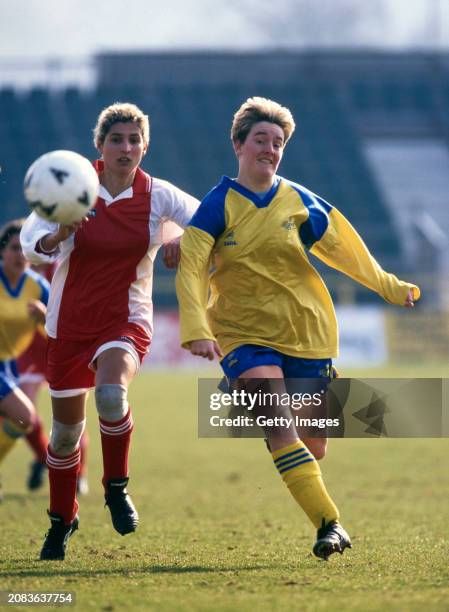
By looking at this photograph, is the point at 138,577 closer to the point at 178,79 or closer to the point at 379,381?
the point at 379,381

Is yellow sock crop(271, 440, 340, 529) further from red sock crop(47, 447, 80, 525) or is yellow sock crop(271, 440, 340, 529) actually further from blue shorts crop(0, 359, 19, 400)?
blue shorts crop(0, 359, 19, 400)

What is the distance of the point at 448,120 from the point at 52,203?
3572 centimetres

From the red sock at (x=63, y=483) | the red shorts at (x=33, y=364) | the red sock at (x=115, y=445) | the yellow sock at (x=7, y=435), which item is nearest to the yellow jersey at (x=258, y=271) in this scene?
the red sock at (x=115, y=445)

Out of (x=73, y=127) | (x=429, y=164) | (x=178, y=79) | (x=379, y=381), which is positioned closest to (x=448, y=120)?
(x=429, y=164)

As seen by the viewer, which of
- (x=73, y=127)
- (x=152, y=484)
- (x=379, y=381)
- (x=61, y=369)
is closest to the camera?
(x=61, y=369)

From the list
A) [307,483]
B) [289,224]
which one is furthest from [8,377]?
[307,483]

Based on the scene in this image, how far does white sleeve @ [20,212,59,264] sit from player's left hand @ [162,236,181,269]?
56 centimetres

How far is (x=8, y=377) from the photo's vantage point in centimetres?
860

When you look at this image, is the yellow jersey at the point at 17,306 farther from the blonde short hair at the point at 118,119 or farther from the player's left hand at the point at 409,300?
the player's left hand at the point at 409,300

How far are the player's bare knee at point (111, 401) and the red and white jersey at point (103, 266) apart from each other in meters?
0.38

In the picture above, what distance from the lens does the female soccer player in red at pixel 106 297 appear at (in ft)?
19.3

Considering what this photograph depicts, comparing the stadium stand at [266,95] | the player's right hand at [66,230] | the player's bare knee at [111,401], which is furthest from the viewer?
the stadium stand at [266,95]

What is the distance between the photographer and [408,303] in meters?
6.11

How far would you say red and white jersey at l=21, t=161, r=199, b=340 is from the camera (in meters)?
5.93
